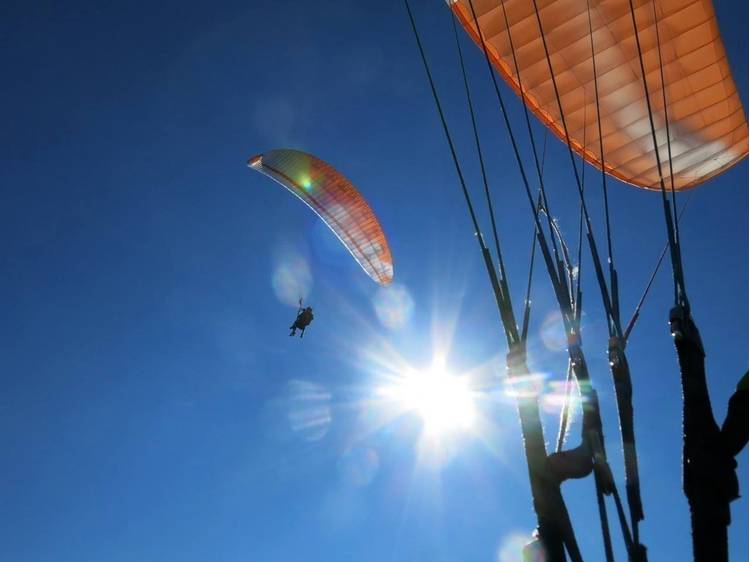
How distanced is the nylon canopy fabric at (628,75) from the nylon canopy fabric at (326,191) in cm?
873

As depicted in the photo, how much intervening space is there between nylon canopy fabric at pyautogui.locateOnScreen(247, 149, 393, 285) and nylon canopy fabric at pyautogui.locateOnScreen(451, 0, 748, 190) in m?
8.73

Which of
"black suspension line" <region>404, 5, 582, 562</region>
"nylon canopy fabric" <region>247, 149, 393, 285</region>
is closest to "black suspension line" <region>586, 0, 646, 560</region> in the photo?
"black suspension line" <region>404, 5, 582, 562</region>

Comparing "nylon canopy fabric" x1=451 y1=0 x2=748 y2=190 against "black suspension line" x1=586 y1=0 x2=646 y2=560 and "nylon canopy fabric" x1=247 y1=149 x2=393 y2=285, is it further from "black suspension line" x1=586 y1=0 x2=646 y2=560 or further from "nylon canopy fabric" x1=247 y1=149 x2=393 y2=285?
"nylon canopy fabric" x1=247 y1=149 x2=393 y2=285

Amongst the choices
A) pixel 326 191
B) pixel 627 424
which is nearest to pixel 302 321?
pixel 326 191

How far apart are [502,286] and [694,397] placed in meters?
1.56

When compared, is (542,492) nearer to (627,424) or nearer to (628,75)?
(627,424)

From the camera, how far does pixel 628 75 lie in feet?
33.1

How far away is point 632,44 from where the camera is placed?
32.1 feet

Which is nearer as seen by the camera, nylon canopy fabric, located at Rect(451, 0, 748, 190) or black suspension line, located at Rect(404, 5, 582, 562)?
black suspension line, located at Rect(404, 5, 582, 562)

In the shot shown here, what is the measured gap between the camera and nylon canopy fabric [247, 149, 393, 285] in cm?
1903

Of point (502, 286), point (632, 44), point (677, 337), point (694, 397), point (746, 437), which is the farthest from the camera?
point (632, 44)

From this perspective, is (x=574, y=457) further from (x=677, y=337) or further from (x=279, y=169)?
(x=279, y=169)

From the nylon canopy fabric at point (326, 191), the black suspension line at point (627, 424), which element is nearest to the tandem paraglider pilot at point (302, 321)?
the nylon canopy fabric at point (326, 191)

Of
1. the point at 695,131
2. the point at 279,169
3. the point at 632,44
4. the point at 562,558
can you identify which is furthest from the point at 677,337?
the point at 279,169
